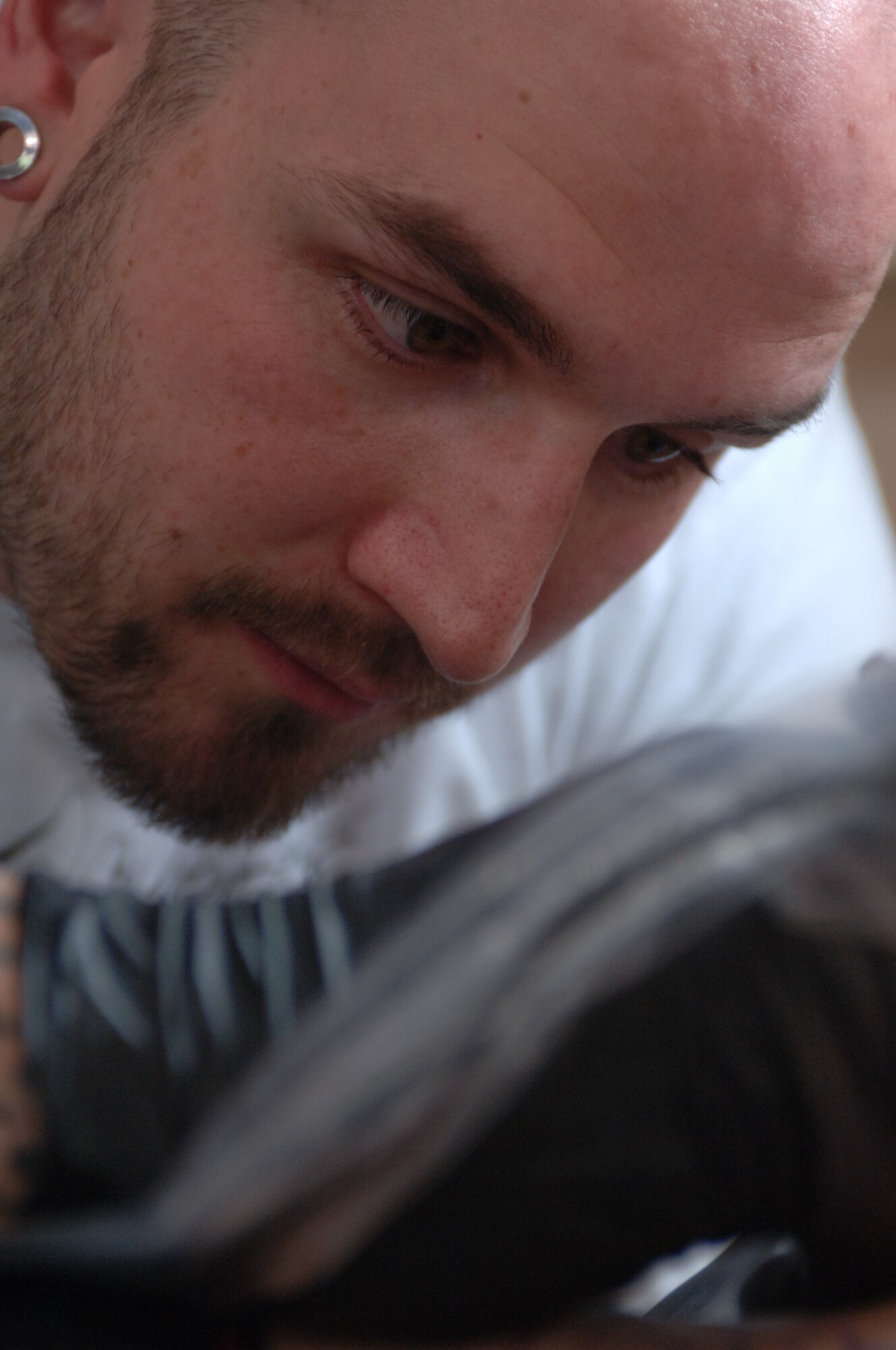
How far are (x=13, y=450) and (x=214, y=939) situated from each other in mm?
276

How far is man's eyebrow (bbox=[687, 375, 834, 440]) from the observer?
1.27 feet

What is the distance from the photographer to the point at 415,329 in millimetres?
364

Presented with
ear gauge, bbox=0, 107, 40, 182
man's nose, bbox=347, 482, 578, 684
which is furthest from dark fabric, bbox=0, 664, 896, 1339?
ear gauge, bbox=0, 107, 40, 182

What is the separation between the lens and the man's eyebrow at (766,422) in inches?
15.3

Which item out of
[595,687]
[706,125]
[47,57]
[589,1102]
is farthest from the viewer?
[595,687]

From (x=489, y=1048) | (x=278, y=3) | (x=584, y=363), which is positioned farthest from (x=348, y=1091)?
(x=278, y=3)

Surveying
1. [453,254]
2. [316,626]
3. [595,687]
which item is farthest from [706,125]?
[595,687]

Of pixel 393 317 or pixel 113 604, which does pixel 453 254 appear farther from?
pixel 113 604

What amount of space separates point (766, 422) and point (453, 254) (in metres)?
0.13

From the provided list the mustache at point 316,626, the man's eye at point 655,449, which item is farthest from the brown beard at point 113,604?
the man's eye at point 655,449

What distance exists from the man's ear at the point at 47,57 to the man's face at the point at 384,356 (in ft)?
0.07

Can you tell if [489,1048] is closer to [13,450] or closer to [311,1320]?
[311,1320]

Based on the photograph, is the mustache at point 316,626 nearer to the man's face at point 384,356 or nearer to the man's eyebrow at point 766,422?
the man's face at point 384,356

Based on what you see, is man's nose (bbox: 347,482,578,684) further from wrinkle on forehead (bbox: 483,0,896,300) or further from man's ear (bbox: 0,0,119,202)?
man's ear (bbox: 0,0,119,202)
